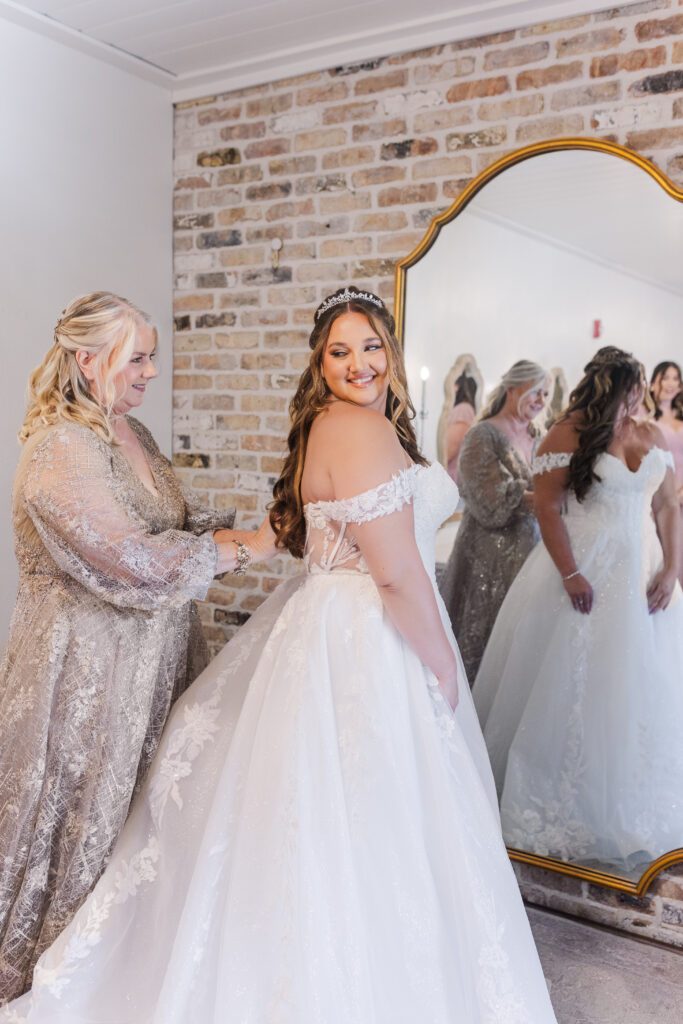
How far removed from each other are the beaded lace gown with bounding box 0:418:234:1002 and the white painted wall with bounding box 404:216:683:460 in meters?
1.15

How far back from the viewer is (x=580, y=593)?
9.02 feet

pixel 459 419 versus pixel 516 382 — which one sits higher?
pixel 516 382

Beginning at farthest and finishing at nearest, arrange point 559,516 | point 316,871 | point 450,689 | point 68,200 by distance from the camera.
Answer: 1. point 68,200
2. point 559,516
3. point 450,689
4. point 316,871

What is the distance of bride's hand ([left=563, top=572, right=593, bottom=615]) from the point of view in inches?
108

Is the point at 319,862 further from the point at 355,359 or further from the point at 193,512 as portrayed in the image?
the point at 355,359

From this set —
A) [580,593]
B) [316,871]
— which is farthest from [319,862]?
[580,593]

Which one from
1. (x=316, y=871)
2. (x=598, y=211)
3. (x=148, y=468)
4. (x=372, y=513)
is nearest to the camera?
(x=316, y=871)

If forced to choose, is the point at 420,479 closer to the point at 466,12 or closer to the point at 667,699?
the point at 667,699

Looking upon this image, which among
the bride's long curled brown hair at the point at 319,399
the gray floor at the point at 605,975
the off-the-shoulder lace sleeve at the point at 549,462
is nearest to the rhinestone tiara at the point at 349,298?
the bride's long curled brown hair at the point at 319,399

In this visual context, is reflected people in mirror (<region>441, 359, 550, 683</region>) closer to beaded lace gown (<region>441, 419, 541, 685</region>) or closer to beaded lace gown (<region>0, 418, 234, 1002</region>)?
beaded lace gown (<region>441, 419, 541, 685</region>)

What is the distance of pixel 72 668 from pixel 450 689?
90 centimetres

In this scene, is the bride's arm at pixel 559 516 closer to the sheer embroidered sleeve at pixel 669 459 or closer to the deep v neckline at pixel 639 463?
the deep v neckline at pixel 639 463

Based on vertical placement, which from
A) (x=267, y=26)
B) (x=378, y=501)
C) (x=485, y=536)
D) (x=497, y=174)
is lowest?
(x=485, y=536)

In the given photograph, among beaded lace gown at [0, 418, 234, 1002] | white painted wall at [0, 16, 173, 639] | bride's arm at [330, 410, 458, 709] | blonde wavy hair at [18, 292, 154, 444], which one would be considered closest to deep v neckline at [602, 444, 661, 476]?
bride's arm at [330, 410, 458, 709]
